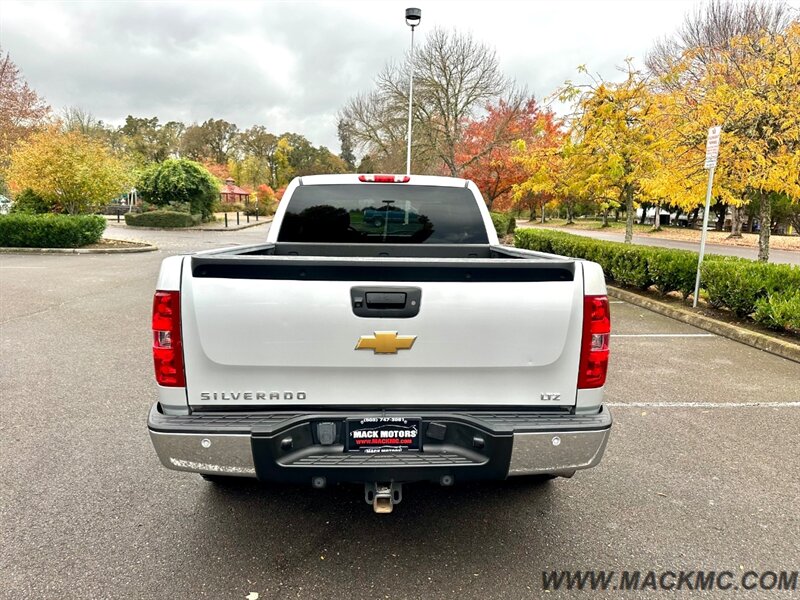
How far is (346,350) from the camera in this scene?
2254 millimetres

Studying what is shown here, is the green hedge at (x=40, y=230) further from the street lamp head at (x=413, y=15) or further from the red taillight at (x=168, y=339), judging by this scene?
the red taillight at (x=168, y=339)

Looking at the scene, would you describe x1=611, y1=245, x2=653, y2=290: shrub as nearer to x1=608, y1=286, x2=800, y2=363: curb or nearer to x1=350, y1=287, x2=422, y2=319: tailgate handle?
x1=608, y1=286, x2=800, y2=363: curb

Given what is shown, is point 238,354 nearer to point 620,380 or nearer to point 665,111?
point 620,380

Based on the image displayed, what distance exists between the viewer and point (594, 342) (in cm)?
238

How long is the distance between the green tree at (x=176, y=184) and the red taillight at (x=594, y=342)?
33.5 meters

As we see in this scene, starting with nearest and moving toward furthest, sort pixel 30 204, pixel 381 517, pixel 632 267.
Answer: pixel 381 517
pixel 632 267
pixel 30 204

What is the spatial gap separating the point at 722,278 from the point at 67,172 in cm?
2010

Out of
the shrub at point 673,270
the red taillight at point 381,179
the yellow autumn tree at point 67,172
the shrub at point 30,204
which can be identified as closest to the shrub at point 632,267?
the shrub at point 673,270

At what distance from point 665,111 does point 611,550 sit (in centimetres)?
993

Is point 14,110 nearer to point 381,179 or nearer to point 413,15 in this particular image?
point 413,15

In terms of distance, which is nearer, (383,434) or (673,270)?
(383,434)

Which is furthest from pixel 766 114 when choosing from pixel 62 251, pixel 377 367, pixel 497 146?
pixel 62 251

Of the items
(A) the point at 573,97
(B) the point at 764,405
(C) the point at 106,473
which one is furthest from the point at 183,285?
(A) the point at 573,97

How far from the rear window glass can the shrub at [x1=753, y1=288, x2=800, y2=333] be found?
5.02 m
